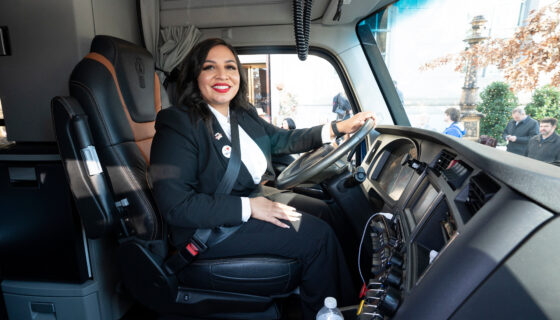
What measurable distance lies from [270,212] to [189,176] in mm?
346

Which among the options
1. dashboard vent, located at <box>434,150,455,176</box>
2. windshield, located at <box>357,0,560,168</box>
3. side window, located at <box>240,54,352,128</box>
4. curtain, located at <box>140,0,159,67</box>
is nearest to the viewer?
dashboard vent, located at <box>434,150,455,176</box>

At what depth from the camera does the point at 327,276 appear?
1.22 m

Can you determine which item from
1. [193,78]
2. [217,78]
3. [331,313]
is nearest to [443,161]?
[331,313]

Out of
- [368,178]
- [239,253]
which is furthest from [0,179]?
[368,178]

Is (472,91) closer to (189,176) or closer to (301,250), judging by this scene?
(301,250)

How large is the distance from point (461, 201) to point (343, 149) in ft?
1.70

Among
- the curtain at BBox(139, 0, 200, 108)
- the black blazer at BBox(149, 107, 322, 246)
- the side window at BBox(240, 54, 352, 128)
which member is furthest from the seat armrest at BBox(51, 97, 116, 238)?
the curtain at BBox(139, 0, 200, 108)

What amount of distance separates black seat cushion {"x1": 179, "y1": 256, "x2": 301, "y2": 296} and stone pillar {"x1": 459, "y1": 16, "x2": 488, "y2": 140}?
1012 millimetres

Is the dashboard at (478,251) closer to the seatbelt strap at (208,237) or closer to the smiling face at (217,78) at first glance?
the seatbelt strap at (208,237)

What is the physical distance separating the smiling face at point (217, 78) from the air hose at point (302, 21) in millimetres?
548

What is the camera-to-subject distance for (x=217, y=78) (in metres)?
1.40

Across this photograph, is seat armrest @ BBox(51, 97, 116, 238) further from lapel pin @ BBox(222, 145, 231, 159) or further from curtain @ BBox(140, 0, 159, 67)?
curtain @ BBox(140, 0, 159, 67)

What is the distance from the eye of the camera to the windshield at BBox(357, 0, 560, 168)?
1127mm

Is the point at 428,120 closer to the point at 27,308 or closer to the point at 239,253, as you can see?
the point at 239,253
